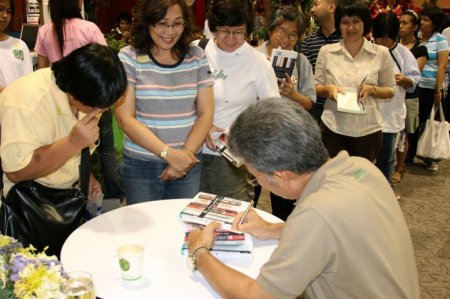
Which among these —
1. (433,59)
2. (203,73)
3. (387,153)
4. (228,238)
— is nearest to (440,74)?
(433,59)

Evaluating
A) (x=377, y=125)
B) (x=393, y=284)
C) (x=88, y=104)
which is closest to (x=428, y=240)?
(x=377, y=125)

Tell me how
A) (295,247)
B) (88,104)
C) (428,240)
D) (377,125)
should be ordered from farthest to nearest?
(428,240)
(377,125)
(88,104)
(295,247)

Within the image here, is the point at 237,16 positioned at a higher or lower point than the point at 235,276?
higher

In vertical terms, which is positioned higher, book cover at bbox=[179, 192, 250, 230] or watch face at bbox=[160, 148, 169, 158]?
watch face at bbox=[160, 148, 169, 158]

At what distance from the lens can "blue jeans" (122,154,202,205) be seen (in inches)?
83.0

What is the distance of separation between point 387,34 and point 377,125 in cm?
91

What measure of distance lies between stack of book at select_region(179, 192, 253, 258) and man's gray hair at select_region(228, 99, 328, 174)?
0.40 meters

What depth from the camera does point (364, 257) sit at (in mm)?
1146

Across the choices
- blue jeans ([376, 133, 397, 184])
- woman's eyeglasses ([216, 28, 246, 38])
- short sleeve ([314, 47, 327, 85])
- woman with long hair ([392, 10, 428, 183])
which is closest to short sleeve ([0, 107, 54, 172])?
→ woman's eyeglasses ([216, 28, 246, 38])

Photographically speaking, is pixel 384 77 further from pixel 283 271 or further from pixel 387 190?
pixel 283 271

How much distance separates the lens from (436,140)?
4.68 metres

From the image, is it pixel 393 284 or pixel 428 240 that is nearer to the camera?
pixel 393 284

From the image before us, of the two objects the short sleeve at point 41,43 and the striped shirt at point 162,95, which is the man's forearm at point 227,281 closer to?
the striped shirt at point 162,95

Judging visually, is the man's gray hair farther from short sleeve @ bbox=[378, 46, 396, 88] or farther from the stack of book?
short sleeve @ bbox=[378, 46, 396, 88]
